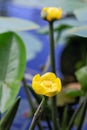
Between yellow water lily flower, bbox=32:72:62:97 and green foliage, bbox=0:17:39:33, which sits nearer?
yellow water lily flower, bbox=32:72:62:97

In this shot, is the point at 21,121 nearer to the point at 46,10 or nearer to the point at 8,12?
the point at 46,10

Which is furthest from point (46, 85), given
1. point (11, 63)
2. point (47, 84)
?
point (11, 63)

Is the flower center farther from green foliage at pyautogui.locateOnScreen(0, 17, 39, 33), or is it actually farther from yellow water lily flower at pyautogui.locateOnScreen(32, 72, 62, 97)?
green foliage at pyautogui.locateOnScreen(0, 17, 39, 33)

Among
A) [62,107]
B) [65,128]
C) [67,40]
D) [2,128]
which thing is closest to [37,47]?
[67,40]

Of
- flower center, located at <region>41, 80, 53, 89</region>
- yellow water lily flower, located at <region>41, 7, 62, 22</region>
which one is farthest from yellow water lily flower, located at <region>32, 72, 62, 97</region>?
yellow water lily flower, located at <region>41, 7, 62, 22</region>

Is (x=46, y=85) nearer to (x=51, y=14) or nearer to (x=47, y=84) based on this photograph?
(x=47, y=84)

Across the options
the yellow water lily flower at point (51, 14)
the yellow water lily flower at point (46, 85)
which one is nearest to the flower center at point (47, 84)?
the yellow water lily flower at point (46, 85)
